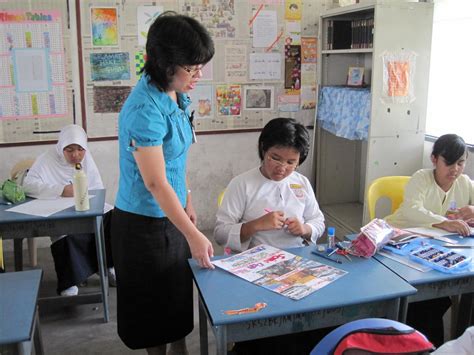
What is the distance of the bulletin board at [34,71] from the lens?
352cm

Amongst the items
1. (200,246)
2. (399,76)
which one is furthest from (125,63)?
(200,246)

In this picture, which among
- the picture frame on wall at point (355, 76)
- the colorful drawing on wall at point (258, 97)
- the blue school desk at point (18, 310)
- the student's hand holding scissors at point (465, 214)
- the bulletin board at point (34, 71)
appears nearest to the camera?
the blue school desk at point (18, 310)

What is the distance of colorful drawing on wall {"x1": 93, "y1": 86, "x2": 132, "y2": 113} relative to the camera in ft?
12.4

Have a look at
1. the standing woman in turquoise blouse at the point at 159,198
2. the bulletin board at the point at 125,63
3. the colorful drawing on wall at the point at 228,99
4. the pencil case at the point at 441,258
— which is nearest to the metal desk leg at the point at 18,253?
the bulletin board at the point at 125,63

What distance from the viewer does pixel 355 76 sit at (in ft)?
13.0

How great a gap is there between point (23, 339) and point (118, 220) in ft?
1.82

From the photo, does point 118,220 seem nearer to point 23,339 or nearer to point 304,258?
point 23,339

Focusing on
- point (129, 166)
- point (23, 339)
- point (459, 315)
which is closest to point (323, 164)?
point (459, 315)

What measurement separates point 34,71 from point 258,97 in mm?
1814

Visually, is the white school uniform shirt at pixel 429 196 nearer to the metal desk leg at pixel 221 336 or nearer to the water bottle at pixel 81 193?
the metal desk leg at pixel 221 336

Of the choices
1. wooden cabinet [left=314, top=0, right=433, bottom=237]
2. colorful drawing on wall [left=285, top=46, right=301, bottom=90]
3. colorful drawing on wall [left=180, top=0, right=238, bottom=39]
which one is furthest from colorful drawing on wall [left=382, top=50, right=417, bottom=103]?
colorful drawing on wall [left=180, top=0, right=238, bottom=39]

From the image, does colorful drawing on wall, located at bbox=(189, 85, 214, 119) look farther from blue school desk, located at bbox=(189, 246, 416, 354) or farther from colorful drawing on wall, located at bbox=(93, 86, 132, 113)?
blue school desk, located at bbox=(189, 246, 416, 354)

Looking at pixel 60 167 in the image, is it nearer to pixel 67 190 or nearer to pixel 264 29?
pixel 67 190

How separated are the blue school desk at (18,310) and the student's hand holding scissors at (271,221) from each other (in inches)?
33.5
